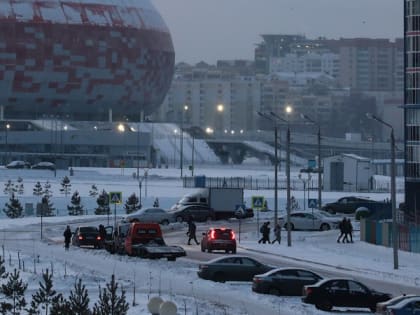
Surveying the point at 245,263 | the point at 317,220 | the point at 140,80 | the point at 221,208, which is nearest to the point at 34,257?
the point at 245,263

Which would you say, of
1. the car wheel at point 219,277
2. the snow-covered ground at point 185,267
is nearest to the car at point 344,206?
the snow-covered ground at point 185,267

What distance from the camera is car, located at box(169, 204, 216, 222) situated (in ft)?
254

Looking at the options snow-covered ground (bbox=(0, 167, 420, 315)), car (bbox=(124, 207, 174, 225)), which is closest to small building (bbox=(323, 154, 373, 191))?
snow-covered ground (bbox=(0, 167, 420, 315))

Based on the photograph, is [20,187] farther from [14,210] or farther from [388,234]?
[388,234]

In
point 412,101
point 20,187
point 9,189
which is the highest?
point 412,101

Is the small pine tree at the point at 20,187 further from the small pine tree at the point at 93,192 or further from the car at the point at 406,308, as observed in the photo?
the car at the point at 406,308

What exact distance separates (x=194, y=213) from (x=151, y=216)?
14.3 ft

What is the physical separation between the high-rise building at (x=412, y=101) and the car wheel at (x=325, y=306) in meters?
34.2

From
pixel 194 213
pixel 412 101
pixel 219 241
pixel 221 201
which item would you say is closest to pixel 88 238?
pixel 219 241

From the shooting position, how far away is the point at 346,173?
363 ft

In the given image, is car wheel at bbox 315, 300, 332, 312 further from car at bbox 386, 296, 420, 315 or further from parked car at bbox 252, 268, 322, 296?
car at bbox 386, 296, 420, 315

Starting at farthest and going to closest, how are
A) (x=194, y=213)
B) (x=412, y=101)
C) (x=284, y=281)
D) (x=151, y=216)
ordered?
(x=194, y=213), (x=412, y=101), (x=151, y=216), (x=284, y=281)

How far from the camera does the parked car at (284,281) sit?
41562mm

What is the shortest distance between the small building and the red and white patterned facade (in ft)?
210
